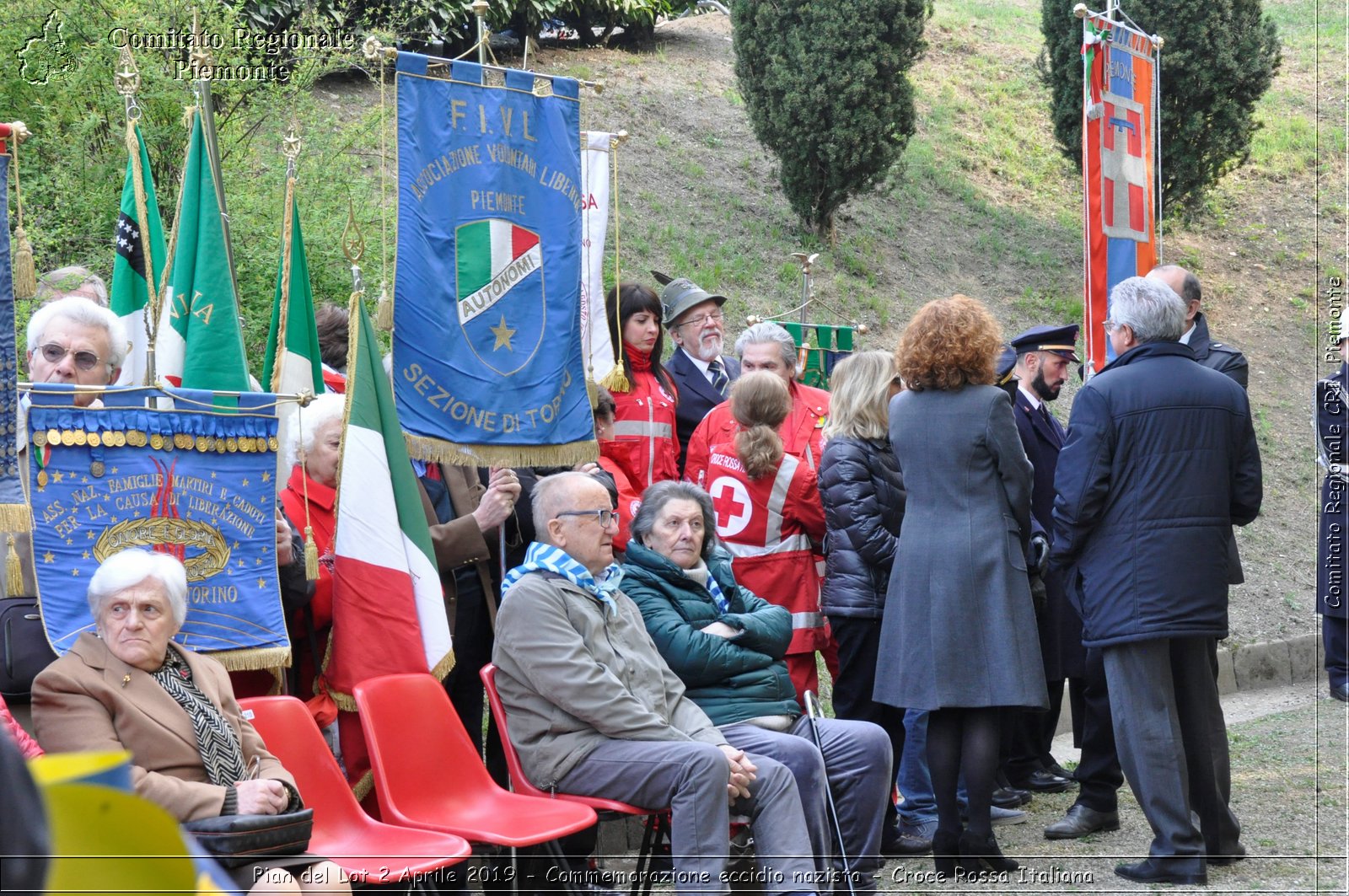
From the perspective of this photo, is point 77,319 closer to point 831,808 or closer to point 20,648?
point 20,648

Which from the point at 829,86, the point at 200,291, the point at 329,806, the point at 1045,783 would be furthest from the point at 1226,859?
the point at 829,86

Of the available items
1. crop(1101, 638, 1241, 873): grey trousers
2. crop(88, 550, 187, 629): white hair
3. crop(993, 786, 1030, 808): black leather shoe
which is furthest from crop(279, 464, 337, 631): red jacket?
crop(993, 786, 1030, 808): black leather shoe

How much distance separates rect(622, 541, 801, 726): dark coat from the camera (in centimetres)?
483

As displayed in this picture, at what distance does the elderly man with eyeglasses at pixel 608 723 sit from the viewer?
→ 14.1 ft

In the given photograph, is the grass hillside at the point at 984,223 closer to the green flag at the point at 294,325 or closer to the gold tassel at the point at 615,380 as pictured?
the gold tassel at the point at 615,380

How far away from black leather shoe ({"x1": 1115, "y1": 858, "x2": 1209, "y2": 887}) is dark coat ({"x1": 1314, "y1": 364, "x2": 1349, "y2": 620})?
3547 mm

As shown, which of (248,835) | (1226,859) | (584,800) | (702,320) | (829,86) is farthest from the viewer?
(829,86)

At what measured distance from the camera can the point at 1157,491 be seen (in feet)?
16.2

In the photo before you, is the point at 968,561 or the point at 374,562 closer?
the point at 374,562

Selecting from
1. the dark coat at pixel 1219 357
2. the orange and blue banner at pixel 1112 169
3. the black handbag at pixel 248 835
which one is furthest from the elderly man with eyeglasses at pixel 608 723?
the orange and blue banner at pixel 1112 169

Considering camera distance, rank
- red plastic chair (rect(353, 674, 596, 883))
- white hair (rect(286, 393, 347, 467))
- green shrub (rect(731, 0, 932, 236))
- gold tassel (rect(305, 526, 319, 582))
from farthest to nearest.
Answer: green shrub (rect(731, 0, 932, 236)), white hair (rect(286, 393, 347, 467)), gold tassel (rect(305, 526, 319, 582)), red plastic chair (rect(353, 674, 596, 883))

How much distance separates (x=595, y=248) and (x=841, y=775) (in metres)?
3.02

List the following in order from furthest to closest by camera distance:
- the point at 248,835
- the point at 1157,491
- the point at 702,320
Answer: the point at 702,320 → the point at 1157,491 → the point at 248,835

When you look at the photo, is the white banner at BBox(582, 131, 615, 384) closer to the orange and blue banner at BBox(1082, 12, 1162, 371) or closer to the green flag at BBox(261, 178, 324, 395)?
the green flag at BBox(261, 178, 324, 395)
